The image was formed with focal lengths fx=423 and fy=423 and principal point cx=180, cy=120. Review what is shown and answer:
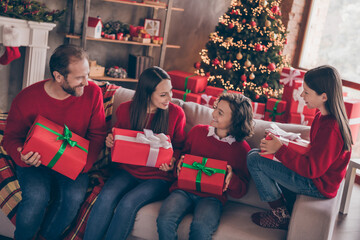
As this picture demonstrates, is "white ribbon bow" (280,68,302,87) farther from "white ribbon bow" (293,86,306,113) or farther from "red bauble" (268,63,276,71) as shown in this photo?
"red bauble" (268,63,276,71)

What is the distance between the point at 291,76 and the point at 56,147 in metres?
2.72

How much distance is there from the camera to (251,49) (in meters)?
4.60

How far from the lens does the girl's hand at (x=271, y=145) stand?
7.14ft

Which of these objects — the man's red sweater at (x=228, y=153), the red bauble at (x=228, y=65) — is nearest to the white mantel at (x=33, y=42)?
the red bauble at (x=228, y=65)

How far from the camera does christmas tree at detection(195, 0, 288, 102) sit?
179 inches

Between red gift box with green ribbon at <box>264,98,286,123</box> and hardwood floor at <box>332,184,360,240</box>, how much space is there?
1024 millimetres

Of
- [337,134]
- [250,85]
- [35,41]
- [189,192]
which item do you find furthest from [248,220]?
[35,41]

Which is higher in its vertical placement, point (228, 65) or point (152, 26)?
point (152, 26)

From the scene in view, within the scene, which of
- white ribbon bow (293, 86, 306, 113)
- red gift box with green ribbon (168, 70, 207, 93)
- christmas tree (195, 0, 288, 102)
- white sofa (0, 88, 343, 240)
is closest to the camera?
white sofa (0, 88, 343, 240)

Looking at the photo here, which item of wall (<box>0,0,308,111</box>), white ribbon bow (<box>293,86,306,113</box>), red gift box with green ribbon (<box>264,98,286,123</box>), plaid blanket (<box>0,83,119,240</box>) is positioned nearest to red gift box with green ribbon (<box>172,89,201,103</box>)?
red gift box with green ribbon (<box>264,98,286,123</box>)

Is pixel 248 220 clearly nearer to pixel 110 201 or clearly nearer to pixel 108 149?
pixel 110 201


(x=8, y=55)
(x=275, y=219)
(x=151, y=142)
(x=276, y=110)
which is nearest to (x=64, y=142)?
(x=151, y=142)

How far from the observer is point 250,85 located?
15.2ft

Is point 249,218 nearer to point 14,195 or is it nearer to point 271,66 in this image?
point 14,195
